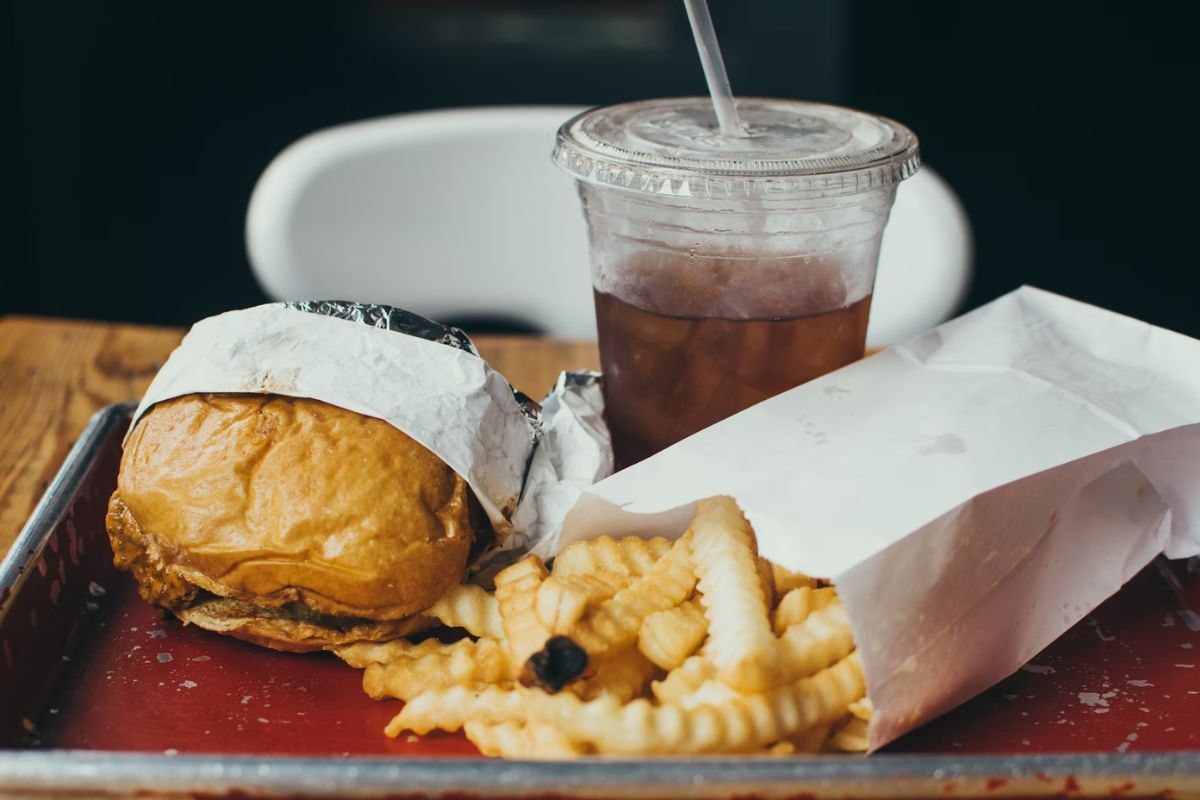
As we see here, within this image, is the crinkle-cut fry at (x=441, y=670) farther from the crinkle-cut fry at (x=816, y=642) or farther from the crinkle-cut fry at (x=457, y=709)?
the crinkle-cut fry at (x=816, y=642)

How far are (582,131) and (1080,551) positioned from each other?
0.60m

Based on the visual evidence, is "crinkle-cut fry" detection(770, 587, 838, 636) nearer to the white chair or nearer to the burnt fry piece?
the burnt fry piece

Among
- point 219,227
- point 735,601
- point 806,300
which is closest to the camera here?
point 735,601

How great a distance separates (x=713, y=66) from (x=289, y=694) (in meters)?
0.67

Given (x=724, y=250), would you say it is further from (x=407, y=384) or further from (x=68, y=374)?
(x=68, y=374)

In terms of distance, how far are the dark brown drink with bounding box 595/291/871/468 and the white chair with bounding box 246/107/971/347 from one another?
747 millimetres

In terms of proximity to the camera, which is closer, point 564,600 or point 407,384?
point 564,600

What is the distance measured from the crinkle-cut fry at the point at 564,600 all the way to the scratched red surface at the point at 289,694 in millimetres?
127

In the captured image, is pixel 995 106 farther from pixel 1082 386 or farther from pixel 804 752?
pixel 804 752

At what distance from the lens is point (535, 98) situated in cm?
301

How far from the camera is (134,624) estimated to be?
3.31 feet

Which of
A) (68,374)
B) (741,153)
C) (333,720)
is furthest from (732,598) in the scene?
(68,374)

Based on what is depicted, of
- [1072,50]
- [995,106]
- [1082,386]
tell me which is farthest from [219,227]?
[1082,386]

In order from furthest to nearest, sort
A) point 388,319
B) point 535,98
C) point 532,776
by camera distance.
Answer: point 535,98, point 388,319, point 532,776
